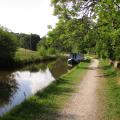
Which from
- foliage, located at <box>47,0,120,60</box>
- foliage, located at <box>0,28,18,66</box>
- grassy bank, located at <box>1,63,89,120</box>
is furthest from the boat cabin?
grassy bank, located at <box>1,63,89,120</box>

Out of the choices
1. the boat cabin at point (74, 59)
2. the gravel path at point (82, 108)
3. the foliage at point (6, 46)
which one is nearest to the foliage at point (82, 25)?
the gravel path at point (82, 108)

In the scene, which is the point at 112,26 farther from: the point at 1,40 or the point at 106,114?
the point at 1,40

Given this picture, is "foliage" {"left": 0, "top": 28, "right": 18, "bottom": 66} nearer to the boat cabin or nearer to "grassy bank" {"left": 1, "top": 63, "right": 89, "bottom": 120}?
the boat cabin

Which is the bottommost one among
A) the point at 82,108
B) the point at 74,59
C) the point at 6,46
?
the point at 82,108

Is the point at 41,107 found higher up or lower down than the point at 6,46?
lower down

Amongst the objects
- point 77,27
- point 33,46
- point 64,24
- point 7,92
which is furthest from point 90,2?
point 33,46

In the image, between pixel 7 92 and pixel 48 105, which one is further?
pixel 7 92

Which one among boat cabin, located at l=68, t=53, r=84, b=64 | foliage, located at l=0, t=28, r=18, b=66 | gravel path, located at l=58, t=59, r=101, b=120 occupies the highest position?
foliage, located at l=0, t=28, r=18, b=66

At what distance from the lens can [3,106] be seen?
1936cm

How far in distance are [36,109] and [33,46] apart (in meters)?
147

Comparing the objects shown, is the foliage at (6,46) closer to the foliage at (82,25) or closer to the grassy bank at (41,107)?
the foliage at (82,25)

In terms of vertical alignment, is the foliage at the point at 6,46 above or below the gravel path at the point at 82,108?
above

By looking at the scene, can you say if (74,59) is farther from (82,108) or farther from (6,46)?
(82,108)

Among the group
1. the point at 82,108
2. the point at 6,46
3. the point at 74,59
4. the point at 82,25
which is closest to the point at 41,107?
the point at 82,108
